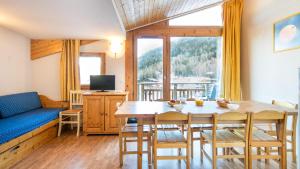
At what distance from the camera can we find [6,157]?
279 centimetres

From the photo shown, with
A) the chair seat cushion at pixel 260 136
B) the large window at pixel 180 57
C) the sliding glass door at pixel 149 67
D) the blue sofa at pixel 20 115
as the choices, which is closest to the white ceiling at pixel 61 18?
the sliding glass door at pixel 149 67

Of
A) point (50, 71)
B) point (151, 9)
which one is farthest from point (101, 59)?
point (151, 9)

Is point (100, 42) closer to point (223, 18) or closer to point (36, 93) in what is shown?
point (36, 93)

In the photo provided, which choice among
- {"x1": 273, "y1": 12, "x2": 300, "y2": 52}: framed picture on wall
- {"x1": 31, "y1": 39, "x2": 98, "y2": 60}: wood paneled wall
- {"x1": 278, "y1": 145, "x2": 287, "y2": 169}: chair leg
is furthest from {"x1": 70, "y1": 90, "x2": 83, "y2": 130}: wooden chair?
{"x1": 273, "y1": 12, "x2": 300, "y2": 52}: framed picture on wall

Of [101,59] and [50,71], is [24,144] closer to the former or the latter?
[50,71]

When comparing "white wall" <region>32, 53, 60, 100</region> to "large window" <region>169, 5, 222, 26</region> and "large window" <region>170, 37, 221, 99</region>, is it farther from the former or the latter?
"large window" <region>169, 5, 222, 26</region>

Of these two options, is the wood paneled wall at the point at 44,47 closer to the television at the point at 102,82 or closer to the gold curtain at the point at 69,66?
the gold curtain at the point at 69,66

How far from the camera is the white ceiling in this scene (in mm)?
2758

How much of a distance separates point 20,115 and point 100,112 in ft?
4.66

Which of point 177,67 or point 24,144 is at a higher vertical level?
point 177,67

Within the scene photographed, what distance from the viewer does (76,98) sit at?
4.74 m

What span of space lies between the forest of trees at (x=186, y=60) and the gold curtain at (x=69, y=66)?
1.46 meters

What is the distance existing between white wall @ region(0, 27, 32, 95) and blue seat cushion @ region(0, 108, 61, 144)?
2.41 ft

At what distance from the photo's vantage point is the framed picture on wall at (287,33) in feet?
10.8
